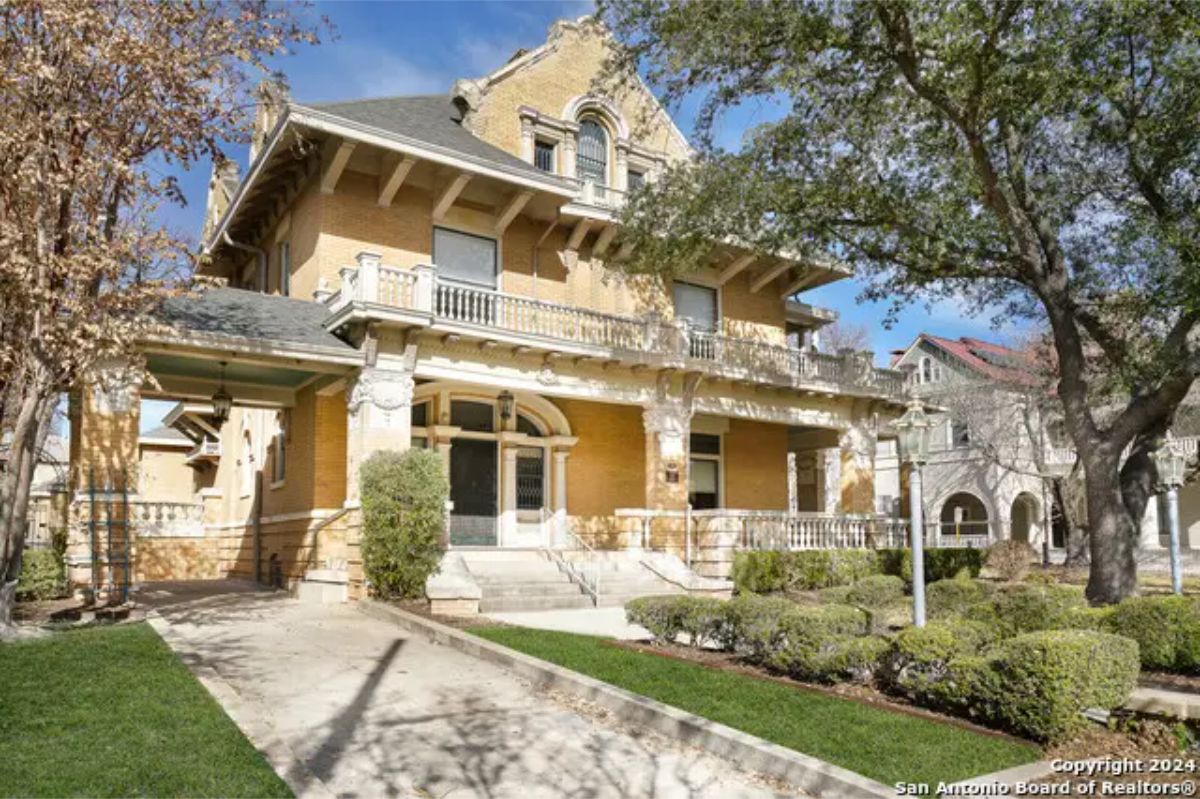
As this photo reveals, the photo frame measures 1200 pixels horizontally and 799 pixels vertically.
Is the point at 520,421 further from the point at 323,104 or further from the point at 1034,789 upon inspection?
the point at 1034,789

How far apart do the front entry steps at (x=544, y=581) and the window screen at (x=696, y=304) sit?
698 centimetres

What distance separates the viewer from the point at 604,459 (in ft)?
69.8

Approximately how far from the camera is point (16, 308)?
35.5 ft

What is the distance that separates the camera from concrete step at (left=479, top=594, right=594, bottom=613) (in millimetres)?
14727

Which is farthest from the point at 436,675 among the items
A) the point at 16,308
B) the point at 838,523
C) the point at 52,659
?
the point at 838,523

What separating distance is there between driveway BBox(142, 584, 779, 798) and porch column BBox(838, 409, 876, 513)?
1476 cm

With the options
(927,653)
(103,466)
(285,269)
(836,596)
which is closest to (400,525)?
(103,466)

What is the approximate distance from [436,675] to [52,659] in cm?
385

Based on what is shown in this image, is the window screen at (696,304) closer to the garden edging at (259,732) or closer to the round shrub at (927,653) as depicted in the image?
the round shrub at (927,653)

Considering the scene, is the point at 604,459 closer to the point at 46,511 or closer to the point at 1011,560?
the point at 1011,560

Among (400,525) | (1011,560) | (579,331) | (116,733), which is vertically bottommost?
(1011,560)

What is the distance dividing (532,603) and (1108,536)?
9363mm

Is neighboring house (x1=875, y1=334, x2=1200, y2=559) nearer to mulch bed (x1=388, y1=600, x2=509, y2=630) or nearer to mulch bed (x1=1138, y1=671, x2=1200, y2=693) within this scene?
mulch bed (x1=1138, y1=671, x2=1200, y2=693)

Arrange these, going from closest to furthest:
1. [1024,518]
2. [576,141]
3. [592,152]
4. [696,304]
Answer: [576,141] < [592,152] < [696,304] < [1024,518]
